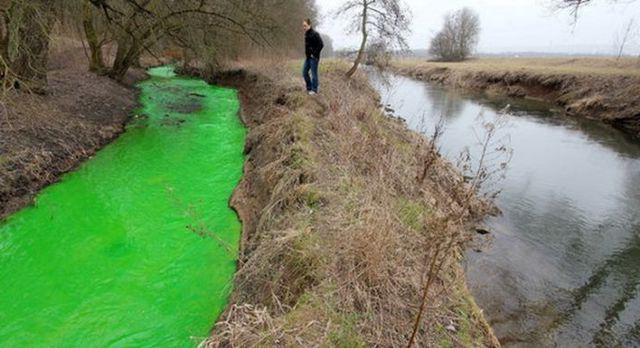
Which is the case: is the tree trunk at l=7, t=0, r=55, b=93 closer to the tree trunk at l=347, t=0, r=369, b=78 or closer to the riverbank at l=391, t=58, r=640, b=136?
the tree trunk at l=347, t=0, r=369, b=78

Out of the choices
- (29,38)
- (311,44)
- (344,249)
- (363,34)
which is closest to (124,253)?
(344,249)

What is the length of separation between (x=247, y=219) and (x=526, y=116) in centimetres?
1371

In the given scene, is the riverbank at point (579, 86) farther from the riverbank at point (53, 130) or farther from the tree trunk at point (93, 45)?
the riverbank at point (53, 130)

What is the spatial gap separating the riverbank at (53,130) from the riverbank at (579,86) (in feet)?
45.0

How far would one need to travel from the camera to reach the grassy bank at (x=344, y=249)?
2859 mm

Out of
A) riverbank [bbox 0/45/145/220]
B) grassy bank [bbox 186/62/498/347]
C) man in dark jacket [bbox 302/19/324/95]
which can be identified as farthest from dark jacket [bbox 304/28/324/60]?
riverbank [bbox 0/45/145/220]

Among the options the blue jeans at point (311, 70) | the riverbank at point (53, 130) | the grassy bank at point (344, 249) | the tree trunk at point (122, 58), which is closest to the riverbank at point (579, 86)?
the blue jeans at point (311, 70)

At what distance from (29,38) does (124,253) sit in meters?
4.98

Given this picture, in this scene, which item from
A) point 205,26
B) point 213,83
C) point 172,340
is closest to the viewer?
point 172,340

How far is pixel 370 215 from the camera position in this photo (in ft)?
12.2

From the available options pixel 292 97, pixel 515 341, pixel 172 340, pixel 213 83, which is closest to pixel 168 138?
pixel 292 97

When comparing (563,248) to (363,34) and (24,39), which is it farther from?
(363,34)

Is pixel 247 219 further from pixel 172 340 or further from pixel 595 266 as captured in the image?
pixel 595 266

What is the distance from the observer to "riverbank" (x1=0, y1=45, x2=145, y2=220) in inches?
248
